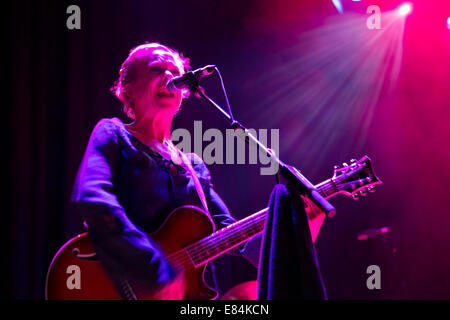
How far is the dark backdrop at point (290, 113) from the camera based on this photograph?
9.06ft

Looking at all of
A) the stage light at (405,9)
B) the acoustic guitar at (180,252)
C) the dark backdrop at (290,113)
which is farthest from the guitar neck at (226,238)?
the stage light at (405,9)

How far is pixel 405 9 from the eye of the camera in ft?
12.7

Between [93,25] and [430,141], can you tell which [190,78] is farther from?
[430,141]

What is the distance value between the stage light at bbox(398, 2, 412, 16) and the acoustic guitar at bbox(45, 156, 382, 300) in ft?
8.76

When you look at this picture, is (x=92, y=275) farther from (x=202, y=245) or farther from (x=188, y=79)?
(x=188, y=79)

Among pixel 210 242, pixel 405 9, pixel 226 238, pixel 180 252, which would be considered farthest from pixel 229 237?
pixel 405 9

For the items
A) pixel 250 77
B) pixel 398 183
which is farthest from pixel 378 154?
pixel 250 77

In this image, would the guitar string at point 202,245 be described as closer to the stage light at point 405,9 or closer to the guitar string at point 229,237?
the guitar string at point 229,237

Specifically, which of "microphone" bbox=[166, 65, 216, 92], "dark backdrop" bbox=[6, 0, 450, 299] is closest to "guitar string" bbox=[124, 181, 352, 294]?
"microphone" bbox=[166, 65, 216, 92]

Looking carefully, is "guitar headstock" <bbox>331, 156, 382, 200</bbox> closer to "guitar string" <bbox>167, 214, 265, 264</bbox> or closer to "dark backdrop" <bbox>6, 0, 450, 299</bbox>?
"guitar string" <bbox>167, 214, 265, 264</bbox>

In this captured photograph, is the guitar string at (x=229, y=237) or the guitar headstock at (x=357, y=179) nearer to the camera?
the guitar string at (x=229, y=237)

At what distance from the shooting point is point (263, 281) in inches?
50.1

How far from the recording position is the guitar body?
5.01 feet
